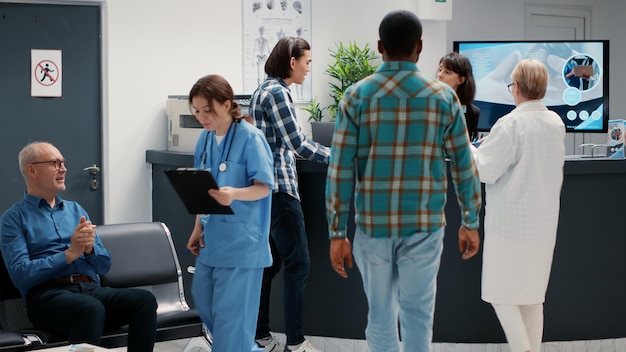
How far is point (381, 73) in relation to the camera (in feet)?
9.55

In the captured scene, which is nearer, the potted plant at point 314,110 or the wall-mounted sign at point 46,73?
the wall-mounted sign at point 46,73

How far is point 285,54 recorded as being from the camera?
4.15 m

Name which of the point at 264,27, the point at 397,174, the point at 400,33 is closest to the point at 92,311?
the point at 397,174

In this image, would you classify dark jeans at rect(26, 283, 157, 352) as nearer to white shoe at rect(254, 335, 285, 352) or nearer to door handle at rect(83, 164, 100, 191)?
white shoe at rect(254, 335, 285, 352)

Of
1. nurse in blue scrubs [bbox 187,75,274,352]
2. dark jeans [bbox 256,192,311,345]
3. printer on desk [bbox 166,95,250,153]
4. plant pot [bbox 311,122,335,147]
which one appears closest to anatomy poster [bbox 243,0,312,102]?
printer on desk [bbox 166,95,250,153]

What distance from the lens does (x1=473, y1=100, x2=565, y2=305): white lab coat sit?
3.79 m

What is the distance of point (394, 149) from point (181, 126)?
9.57ft

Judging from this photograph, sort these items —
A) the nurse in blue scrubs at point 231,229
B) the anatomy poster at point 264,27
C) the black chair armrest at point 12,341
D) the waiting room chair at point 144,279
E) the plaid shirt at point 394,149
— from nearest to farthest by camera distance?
the plaid shirt at point 394,149 → the black chair armrest at point 12,341 → the nurse in blue scrubs at point 231,229 → the waiting room chair at point 144,279 → the anatomy poster at point 264,27

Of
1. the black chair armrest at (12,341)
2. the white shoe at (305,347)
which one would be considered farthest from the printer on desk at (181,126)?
the black chair armrest at (12,341)

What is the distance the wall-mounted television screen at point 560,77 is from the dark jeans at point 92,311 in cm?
365

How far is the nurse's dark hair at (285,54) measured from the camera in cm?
414

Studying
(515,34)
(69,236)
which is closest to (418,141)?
(69,236)

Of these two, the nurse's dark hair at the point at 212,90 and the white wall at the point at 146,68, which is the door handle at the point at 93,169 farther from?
the nurse's dark hair at the point at 212,90

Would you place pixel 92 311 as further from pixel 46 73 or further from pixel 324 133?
pixel 46 73
